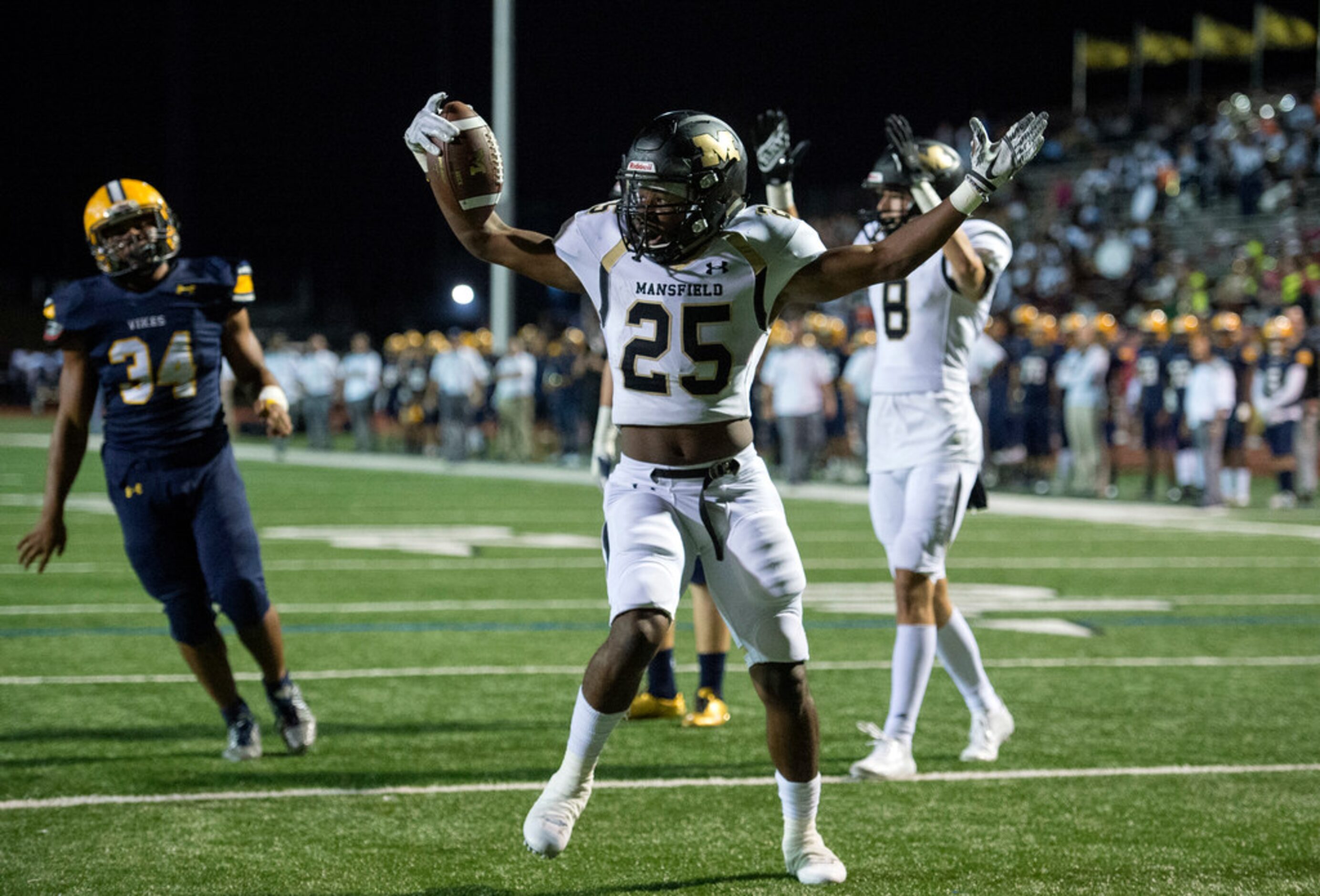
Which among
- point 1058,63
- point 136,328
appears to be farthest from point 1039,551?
point 1058,63

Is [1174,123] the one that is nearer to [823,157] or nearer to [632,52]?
[823,157]

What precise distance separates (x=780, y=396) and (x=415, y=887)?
1447 cm

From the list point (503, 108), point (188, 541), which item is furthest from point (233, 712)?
point (503, 108)

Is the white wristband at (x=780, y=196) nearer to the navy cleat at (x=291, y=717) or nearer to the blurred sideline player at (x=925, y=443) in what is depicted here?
the blurred sideline player at (x=925, y=443)

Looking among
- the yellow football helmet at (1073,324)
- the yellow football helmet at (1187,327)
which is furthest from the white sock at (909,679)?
the yellow football helmet at (1073,324)

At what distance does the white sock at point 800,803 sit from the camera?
3.90 metres

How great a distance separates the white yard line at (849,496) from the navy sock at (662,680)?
818 centimetres

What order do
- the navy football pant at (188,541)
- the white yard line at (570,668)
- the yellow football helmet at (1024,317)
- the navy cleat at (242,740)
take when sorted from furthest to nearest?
the yellow football helmet at (1024,317), the white yard line at (570,668), the navy cleat at (242,740), the navy football pant at (188,541)

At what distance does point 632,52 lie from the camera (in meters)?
33.3

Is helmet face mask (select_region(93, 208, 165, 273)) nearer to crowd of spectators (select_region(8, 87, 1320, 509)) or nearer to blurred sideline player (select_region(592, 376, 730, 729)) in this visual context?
blurred sideline player (select_region(592, 376, 730, 729))

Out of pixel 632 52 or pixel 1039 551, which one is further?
Result: pixel 632 52

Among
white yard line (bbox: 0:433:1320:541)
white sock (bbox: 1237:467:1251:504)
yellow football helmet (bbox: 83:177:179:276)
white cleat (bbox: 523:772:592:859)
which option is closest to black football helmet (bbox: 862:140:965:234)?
white cleat (bbox: 523:772:592:859)

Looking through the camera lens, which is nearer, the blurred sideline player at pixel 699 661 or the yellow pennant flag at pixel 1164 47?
the blurred sideline player at pixel 699 661

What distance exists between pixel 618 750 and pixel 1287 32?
110 feet
